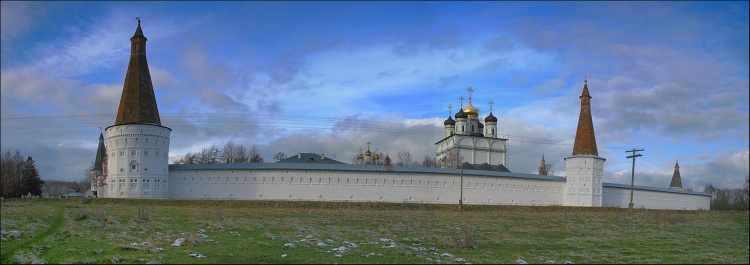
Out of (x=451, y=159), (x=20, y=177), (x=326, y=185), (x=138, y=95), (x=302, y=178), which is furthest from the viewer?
(x=451, y=159)

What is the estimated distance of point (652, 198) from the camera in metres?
65.9

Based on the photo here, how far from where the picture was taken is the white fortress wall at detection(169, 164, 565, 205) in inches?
1927

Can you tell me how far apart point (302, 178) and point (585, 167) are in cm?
2964

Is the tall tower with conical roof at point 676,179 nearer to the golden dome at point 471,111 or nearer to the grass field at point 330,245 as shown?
the golden dome at point 471,111

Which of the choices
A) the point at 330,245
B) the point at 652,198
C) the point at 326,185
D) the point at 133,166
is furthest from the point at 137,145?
the point at 652,198

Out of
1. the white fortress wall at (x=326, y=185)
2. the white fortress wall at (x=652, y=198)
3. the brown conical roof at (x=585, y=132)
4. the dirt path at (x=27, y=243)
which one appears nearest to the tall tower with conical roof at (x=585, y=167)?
the brown conical roof at (x=585, y=132)

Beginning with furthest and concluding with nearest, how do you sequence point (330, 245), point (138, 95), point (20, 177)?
point (20, 177)
point (138, 95)
point (330, 245)

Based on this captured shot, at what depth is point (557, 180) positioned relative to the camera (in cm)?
6034

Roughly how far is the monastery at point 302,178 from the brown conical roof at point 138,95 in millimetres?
83

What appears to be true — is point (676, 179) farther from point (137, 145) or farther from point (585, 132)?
point (137, 145)

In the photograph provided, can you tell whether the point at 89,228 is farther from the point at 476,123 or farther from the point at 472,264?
the point at 476,123

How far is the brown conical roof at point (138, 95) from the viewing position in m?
47.3

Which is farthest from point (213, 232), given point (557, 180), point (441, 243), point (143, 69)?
point (557, 180)

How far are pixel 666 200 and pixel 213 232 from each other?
208 feet
